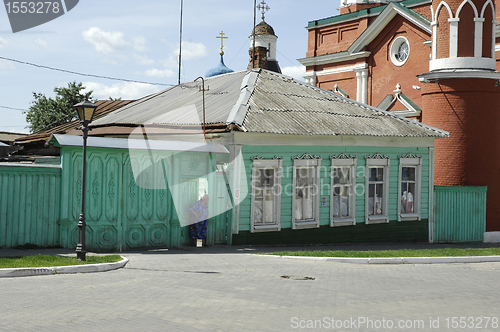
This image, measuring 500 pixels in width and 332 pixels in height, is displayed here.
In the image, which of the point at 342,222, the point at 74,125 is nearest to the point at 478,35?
the point at 342,222

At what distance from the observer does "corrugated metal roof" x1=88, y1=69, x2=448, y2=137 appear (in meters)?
17.7

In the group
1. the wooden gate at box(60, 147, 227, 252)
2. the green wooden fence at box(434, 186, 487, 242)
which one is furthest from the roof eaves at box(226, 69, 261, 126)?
the green wooden fence at box(434, 186, 487, 242)

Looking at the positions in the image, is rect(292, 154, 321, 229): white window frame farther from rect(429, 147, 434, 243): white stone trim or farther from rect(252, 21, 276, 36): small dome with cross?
rect(252, 21, 276, 36): small dome with cross

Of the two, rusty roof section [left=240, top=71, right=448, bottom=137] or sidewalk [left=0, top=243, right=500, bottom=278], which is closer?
sidewalk [left=0, top=243, right=500, bottom=278]

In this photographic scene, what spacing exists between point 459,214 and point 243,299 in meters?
16.3

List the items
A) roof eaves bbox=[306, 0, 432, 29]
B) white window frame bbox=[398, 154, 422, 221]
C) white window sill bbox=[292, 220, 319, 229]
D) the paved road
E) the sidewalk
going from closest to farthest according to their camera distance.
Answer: the paved road
the sidewalk
white window sill bbox=[292, 220, 319, 229]
white window frame bbox=[398, 154, 422, 221]
roof eaves bbox=[306, 0, 432, 29]

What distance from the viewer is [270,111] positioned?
18266 mm

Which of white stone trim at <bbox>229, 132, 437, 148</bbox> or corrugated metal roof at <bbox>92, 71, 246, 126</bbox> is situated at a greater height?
corrugated metal roof at <bbox>92, 71, 246, 126</bbox>

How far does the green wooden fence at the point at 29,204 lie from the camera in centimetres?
1339

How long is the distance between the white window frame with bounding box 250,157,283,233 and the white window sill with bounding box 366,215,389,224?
3.98m

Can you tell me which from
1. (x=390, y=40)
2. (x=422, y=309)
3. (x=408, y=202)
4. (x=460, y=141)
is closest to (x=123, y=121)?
(x=408, y=202)

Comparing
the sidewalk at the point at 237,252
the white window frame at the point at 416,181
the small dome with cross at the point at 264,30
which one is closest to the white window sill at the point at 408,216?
the white window frame at the point at 416,181

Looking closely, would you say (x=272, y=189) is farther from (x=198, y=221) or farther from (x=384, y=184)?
(x=384, y=184)

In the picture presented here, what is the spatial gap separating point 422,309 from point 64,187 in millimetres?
8841
